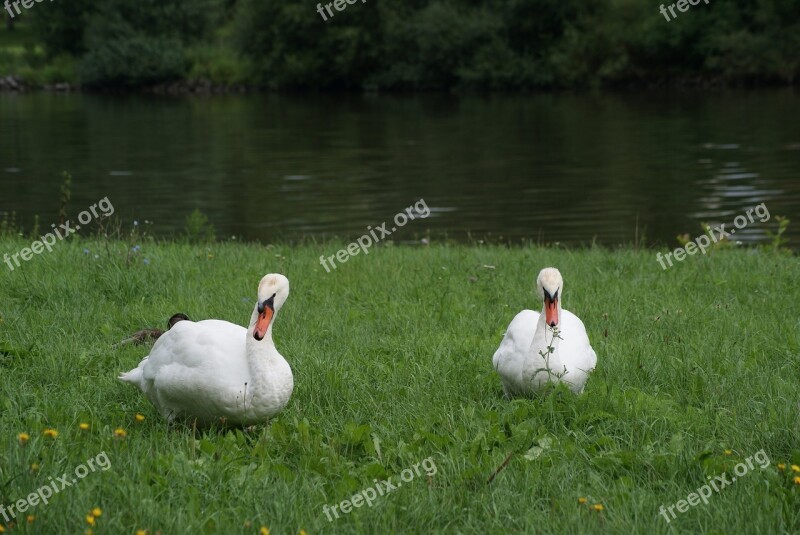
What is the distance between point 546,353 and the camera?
6.03 metres

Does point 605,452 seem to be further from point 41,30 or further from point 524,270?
point 41,30

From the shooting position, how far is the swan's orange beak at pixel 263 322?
5.38 metres

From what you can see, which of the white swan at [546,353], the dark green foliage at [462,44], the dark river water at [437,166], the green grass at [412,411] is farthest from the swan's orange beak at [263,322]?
the dark green foliage at [462,44]

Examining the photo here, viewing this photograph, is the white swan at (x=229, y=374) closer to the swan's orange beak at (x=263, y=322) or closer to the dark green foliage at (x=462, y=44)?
the swan's orange beak at (x=263, y=322)

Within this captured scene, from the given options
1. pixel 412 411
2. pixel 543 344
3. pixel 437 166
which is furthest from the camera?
pixel 437 166

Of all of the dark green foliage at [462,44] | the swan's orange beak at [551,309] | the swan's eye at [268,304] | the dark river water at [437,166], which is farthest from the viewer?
the dark green foliage at [462,44]

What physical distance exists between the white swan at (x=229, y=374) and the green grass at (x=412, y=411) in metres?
0.15

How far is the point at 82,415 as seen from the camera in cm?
575

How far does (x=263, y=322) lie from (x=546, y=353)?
166 cm

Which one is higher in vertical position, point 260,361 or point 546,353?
point 260,361

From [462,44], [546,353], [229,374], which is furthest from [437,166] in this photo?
[462,44]

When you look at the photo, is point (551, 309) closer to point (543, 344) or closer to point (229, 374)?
point (543, 344)

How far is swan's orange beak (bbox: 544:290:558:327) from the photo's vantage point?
609cm

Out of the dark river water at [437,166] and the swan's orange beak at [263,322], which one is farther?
the dark river water at [437,166]
